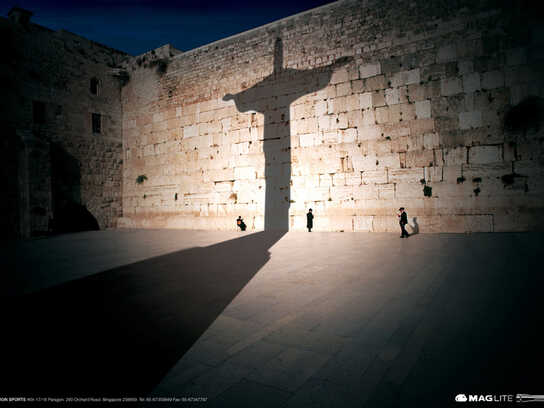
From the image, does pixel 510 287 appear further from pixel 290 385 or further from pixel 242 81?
pixel 242 81

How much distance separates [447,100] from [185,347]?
975 centimetres

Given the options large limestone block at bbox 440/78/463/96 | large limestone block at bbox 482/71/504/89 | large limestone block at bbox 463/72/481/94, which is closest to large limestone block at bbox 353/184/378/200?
large limestone block at bbox 440/78/463/96

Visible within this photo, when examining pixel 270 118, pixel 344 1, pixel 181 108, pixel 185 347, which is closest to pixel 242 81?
pixel 270 118

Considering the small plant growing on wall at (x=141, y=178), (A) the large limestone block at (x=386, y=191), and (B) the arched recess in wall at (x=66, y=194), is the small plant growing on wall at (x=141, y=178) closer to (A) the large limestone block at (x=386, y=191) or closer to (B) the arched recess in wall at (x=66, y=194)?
(B) the arched recess in wall at (x=66, y=194)

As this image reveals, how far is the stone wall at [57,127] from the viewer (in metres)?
11.3

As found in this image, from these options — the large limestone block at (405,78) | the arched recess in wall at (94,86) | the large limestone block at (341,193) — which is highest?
the arched recess in wall at (94,86)

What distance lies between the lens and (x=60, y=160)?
42.4 ft

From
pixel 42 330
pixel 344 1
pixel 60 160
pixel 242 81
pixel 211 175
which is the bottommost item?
pixel 42 330

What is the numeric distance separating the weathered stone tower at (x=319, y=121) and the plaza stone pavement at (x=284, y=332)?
4.39m

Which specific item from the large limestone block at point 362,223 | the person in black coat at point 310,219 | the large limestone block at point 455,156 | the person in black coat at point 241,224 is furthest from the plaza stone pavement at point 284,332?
the person in black coat at point 241,224

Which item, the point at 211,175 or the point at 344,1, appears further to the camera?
the point at 211,175

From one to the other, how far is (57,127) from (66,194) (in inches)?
120

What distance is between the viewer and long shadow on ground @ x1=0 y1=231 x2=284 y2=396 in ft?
6.02

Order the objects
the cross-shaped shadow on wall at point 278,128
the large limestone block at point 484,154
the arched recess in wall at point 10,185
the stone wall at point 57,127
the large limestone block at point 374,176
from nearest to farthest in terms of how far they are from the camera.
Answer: the large limestone block at point 484,154 → the large limestone block at point 374,176 → the cross-shaped shadow on wall at point 278,128 → the arched recess in wall at point 10,185 → the stone wall at point 57,127
